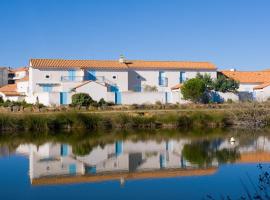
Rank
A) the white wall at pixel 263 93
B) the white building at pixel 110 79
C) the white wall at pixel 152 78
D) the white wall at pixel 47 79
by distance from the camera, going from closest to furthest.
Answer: the white building at pixel 110 79
the white wall at pixel 47 79
the white wall at pixel 263 93
the white wall at pixel 152 78

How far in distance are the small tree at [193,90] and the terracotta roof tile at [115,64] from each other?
7.98 meters

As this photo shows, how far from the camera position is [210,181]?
15.4m

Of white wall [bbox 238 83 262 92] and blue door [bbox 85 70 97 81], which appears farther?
white wall [bbox 238 83 262 92]

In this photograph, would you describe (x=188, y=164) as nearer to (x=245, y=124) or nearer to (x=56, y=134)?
(x=56, y=134)

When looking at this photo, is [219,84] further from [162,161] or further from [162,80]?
[162,161]

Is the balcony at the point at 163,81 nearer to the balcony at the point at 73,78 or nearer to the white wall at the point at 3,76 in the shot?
the balcony at the point at 73,78

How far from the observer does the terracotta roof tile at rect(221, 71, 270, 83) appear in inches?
2318

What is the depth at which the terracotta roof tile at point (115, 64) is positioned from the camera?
51.3m

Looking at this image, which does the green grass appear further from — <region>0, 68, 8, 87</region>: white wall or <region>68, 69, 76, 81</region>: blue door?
<region>0, 68, 8, 87</region>: white wall

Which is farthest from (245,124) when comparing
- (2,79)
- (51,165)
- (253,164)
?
(2,79)

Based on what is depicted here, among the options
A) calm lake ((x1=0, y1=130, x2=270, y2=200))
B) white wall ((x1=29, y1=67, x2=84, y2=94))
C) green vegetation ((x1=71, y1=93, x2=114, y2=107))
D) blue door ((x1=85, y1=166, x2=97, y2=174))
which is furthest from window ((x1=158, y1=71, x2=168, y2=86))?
blue door ((x1=85, y1=166, x2=97, y2=174))

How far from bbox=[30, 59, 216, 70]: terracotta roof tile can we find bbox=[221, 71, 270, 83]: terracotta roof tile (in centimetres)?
408

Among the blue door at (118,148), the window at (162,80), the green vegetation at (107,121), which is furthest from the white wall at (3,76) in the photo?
the blue door at (118,148)

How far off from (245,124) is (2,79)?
6025cm
